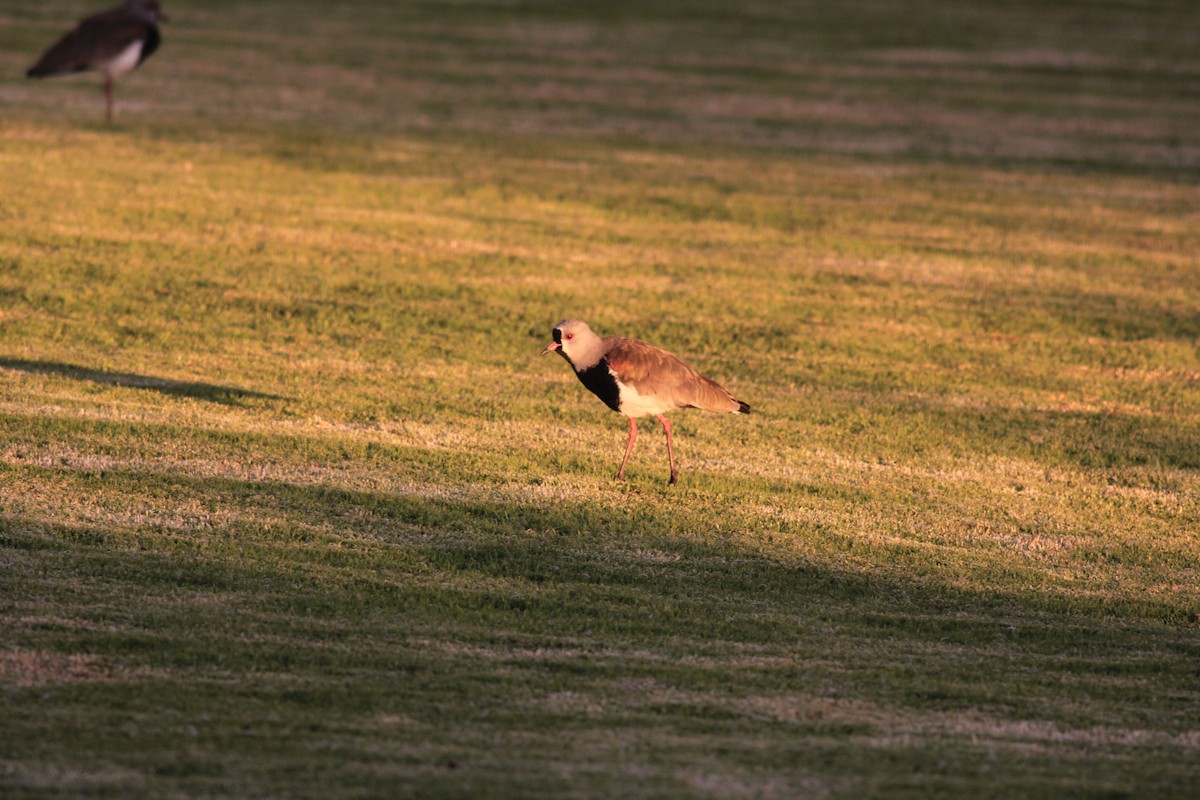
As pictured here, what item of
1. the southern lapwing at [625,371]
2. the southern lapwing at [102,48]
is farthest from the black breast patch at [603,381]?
the southern lapwing at [102,48]

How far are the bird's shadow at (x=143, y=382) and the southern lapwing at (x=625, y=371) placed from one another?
3.14 m

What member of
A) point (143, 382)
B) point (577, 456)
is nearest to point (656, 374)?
point (577, 456)

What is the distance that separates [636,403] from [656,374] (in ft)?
0.79

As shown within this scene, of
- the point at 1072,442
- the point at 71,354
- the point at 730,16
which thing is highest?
the point at 730,16

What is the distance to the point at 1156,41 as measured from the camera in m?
39.6

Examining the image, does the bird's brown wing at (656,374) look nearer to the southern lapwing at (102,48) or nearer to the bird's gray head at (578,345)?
the bird's gray head at (578,345)

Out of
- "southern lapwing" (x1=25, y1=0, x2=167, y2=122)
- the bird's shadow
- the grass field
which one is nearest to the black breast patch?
the grass field

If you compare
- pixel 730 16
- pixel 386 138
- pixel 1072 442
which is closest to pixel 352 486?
pixel 1072 442

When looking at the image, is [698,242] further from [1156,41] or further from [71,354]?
[1156,41]

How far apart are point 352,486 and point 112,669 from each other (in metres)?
3.29

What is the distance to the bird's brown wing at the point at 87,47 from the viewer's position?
2309 cm

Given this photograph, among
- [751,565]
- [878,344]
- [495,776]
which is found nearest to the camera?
[495,776]

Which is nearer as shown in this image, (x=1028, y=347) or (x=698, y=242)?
(x=1028, y=347)

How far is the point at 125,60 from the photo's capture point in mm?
23375
